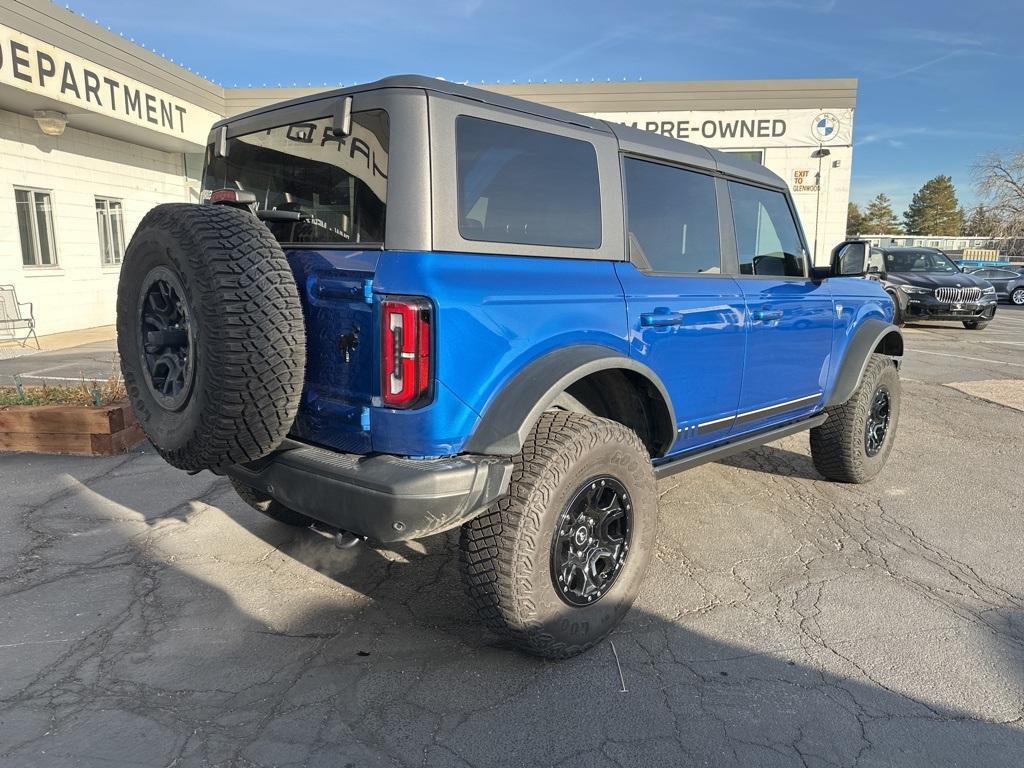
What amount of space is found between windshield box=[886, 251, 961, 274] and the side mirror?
13.2m

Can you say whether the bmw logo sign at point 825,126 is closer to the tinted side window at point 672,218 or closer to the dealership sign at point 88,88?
the dealership sign at point 88,88

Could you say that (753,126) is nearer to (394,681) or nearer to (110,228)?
(110,228)

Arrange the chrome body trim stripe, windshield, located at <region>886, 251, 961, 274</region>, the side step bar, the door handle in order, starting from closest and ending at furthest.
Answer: the door handle < the side step bar < the chrome body trim stripe < windshield, located at <region>886, 251, 961, 274</region>

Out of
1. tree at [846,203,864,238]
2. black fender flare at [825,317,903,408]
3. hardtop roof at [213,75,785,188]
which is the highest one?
tree at [846,203,864,238]

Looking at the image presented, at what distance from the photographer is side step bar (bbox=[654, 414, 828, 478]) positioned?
3.32 metres

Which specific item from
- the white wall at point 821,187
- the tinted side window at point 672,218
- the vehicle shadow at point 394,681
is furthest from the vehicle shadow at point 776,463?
the white wall at point 821,187

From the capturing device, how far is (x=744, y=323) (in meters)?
3.56

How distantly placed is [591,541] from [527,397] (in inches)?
28.8

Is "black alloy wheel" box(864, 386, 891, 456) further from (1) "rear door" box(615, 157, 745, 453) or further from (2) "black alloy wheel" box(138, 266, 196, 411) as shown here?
(2) "black alloy wheel" box(138, 266, 196, 411)

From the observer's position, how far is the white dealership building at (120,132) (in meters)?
11.0

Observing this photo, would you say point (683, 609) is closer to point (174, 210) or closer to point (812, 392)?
point (812, 392)

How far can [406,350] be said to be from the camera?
7.48 feet

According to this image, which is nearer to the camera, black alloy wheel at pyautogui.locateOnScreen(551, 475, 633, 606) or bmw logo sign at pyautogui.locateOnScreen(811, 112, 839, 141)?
black alloy wheel at pyautogui.locateOnScreen(551, 475, 633, 606)

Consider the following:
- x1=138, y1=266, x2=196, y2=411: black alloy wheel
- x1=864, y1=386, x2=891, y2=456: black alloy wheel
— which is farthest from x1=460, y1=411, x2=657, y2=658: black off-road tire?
x1=864, y1=386, x2=891, y2=456: black alloy wheel
